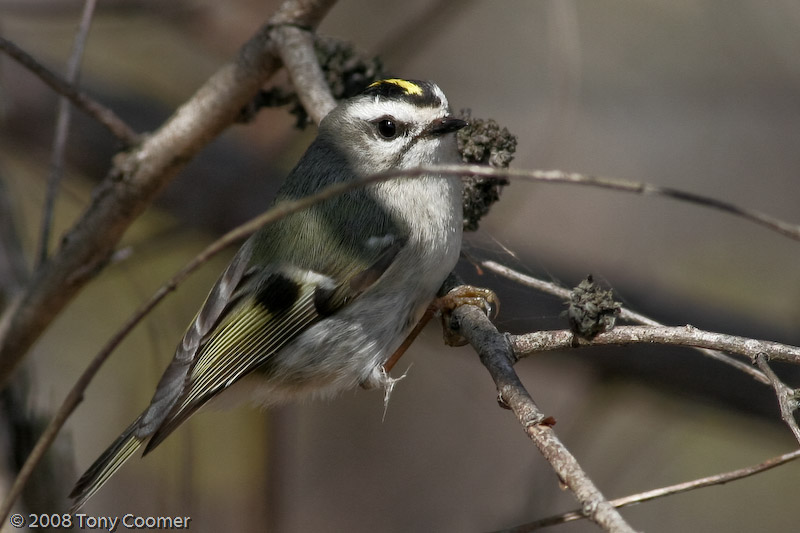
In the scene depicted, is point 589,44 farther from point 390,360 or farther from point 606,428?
point 390,360

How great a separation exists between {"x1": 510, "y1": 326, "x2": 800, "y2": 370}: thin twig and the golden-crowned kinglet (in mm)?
510

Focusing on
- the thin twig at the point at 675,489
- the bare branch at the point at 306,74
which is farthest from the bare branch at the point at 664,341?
the bare branch at the point at 306,74

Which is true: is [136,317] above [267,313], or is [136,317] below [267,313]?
below

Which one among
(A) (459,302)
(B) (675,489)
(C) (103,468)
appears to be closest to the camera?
(B) (675,489)

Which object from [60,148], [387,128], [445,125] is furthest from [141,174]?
[445,125]

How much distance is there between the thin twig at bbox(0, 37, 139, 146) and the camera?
152cm

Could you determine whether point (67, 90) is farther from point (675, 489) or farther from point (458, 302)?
point (675, 489)

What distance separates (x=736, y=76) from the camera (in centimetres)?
428

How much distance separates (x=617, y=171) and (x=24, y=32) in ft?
9.64

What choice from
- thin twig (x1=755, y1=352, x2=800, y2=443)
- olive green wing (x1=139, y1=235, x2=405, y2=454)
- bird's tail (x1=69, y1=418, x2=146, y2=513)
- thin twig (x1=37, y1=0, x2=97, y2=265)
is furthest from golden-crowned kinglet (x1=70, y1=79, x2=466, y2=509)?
thin twig (x1=755, y1=352, x2=800, y2=443)

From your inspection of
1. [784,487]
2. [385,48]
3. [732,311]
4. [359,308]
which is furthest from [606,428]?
[359,308]

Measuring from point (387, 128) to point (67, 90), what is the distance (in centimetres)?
66

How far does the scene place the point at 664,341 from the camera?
1138mm

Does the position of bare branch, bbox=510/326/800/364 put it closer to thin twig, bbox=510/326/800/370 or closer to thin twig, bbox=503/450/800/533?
thin twig, bbox=510/326/800/370
